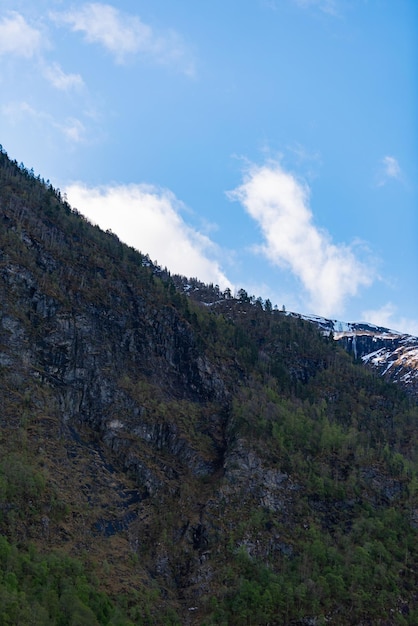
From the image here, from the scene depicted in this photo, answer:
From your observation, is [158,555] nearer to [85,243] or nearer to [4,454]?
[4,454]

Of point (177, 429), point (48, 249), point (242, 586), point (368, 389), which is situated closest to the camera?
point (242, 586)

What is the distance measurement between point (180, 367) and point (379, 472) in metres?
52.9

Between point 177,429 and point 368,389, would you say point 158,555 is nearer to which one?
point 177,429

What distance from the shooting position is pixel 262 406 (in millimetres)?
140750

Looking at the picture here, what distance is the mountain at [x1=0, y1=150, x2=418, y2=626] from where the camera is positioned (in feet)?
285

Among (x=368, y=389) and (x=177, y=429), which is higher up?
(x=368, y=389)

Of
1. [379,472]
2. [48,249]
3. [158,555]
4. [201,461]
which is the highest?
[48,249]

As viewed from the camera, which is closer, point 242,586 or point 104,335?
point 242,586

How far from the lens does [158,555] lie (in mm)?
97688

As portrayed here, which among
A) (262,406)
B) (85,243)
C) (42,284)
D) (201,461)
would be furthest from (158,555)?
(85,243)

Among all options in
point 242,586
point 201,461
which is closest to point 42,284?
point 201,461

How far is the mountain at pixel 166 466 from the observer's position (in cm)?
8681

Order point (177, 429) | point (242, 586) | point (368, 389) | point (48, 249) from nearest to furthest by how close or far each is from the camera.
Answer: point (242, 586)
point (177, 429)
point (48, 249)
point (368, 389)

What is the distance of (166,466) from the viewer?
116562 mm
